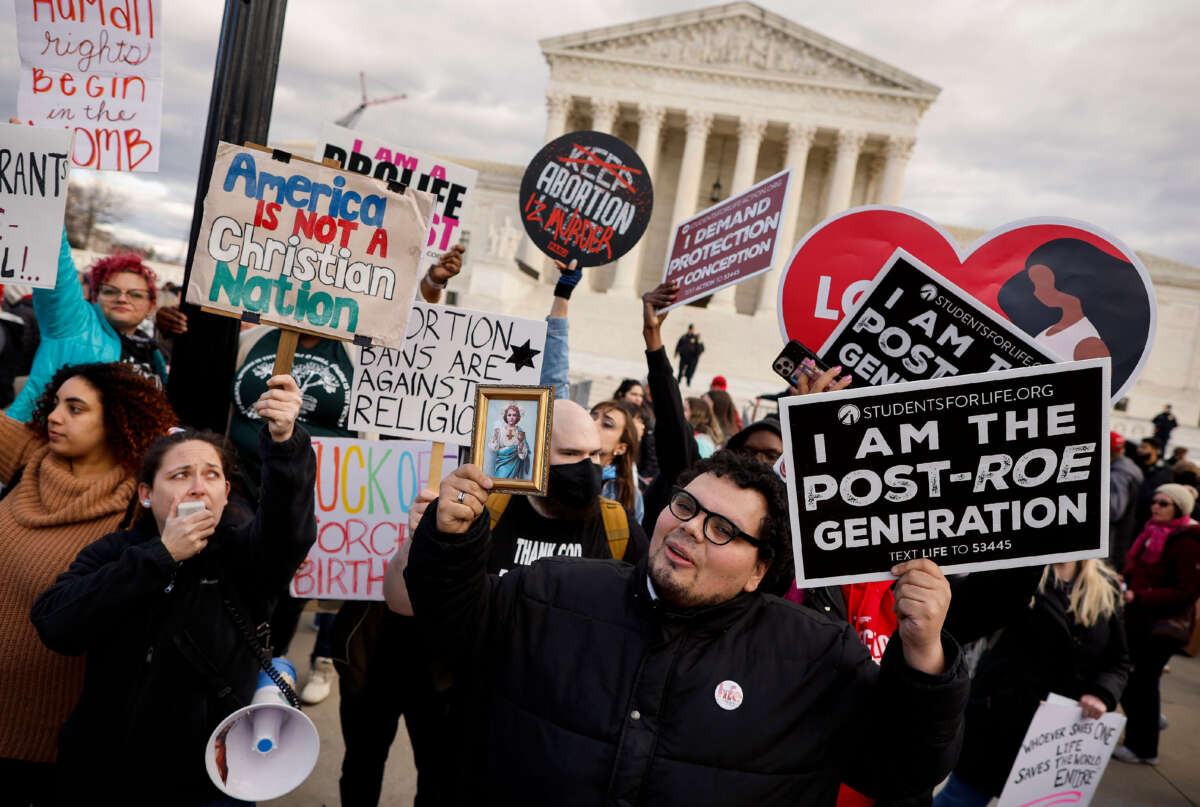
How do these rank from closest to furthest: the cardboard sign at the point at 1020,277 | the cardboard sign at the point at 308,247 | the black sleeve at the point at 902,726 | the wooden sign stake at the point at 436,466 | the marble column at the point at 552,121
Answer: the black sleeve at the point at 902,726
the cardboard sign at the point at 308,247
the wooden sign stake at the point at 436,466
the cardboard sign at the point at 1020,277
the marble column at the point at 552,121

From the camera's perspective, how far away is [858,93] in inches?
1396

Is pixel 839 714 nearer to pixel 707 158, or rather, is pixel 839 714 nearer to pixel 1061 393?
pixel 1061 393

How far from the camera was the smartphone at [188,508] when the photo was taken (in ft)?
6.49

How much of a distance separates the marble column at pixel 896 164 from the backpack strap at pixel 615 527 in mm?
35681

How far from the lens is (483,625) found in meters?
1.80

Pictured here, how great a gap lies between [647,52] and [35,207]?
36.6m

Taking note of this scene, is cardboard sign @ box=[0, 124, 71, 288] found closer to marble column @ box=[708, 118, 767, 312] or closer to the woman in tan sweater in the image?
the woman in tan sweater

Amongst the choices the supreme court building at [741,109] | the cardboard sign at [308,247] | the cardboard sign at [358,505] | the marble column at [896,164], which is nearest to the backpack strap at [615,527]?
the cardboard sign at [358,505]

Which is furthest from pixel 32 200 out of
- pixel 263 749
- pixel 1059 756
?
pixel 1059 756

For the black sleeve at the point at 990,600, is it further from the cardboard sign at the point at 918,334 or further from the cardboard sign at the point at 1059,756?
the cardboard sign at the point at 1059,756

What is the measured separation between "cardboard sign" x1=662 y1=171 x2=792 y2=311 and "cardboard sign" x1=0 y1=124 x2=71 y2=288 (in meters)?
2.70

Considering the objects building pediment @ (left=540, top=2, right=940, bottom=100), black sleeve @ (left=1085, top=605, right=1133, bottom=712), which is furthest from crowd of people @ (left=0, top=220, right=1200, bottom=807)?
building pediment @ (left=540, top=2, right=940, bottom=100)

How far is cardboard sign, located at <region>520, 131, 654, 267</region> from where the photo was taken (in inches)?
156

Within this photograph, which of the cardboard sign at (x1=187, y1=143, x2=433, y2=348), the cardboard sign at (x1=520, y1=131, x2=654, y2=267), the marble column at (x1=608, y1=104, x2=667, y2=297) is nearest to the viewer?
the cardboard sign at (x1=187, y1=143, x2=433, y2=348)
